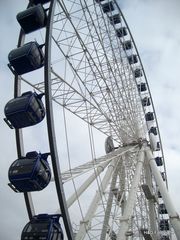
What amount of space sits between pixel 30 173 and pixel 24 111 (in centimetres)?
193

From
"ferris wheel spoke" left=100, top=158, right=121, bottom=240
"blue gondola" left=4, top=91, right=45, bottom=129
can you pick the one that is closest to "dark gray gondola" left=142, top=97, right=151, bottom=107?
"ferris wheel spoke" left=100, top=158, right=121, bottom=240

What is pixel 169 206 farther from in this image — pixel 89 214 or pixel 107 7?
pixel 107 7

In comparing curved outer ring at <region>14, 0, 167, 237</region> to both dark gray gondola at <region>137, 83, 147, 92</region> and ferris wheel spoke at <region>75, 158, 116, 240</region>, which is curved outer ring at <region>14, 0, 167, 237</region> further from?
dark gray gondola at <region>137, 83, 147, 92</region>

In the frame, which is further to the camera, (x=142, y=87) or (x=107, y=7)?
(x=142, y=87)

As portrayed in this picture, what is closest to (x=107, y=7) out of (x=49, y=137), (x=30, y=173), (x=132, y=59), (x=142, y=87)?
(x=132, y=59)

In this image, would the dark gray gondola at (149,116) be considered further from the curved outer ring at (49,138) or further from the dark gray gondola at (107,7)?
the curved outer ring at (49,138)

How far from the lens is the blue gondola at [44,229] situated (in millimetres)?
7953

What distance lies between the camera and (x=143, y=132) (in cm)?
1973

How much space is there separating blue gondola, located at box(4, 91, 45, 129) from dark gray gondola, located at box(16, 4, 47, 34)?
292cm

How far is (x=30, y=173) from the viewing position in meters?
8.51

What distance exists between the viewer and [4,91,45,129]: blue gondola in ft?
31.3

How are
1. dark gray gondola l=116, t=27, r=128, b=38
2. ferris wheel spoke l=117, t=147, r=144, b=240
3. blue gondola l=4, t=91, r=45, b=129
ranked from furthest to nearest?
1. dark gray gondola l=116, t=27, r=128, b=38
2. ferris wheel spoke l=117, t=147, r=144, b=240
3. blue gondola l=4, t=91, r=45, b=129

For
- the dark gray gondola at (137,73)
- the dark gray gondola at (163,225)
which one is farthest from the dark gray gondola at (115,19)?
the dark gray gondola at (163,225)

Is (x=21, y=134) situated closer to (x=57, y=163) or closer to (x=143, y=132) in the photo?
(x=57, y=163)
